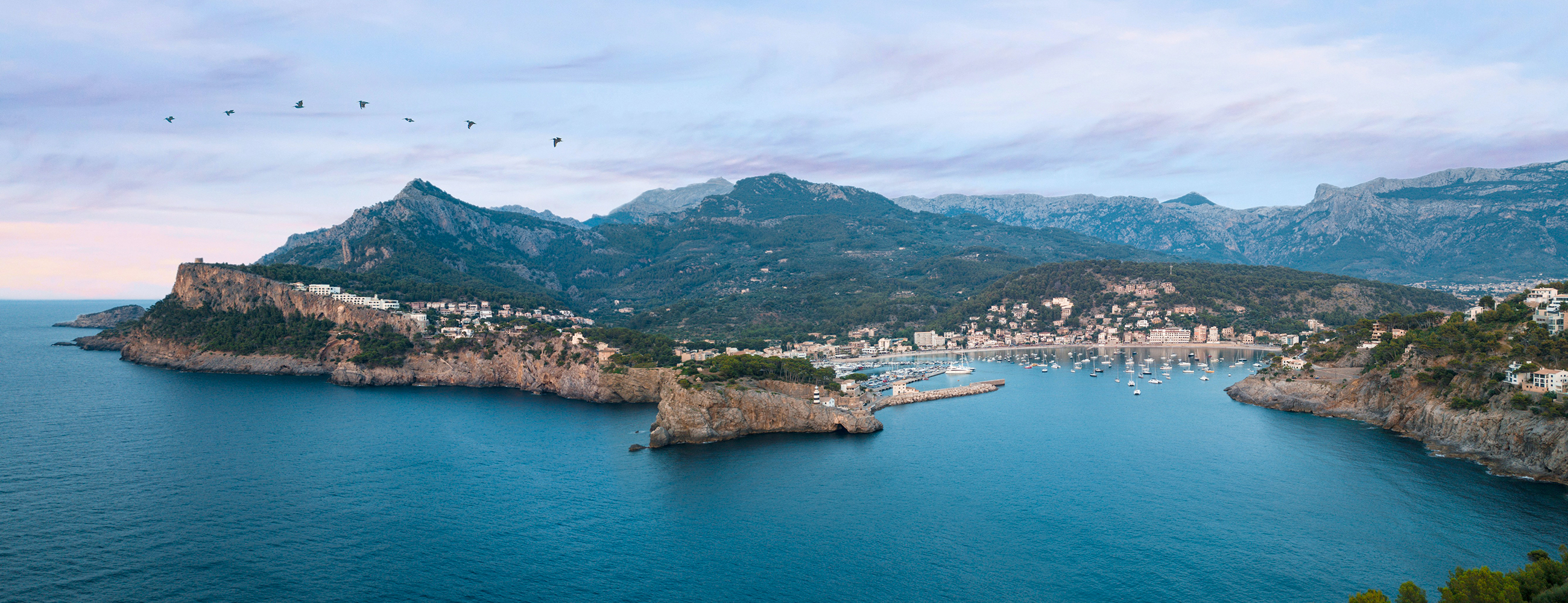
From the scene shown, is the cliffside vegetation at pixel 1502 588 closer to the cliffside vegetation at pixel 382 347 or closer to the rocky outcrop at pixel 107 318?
the cliffside vegetation at pixel 382 347

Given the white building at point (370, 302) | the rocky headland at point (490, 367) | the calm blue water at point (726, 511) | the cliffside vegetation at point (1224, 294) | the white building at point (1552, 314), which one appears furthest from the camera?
the cliffside vegetation at point (1224, 294)

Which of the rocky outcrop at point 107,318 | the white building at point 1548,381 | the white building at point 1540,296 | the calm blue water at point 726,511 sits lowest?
the calm blue water at point 726,511

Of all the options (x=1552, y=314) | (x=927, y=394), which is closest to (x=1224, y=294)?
(x=927, y=394)

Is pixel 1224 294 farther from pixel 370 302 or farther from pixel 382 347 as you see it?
pixel 370 302

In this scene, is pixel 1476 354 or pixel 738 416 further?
pixel 738 416

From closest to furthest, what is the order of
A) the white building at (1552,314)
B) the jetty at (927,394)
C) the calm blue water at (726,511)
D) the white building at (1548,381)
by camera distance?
the calm blue water at (726,511), the white building at (1548,381), the white building at (1552,314), the jetty at (927,394)

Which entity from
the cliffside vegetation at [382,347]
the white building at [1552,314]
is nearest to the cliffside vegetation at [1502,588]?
the white building at [1552,314]
